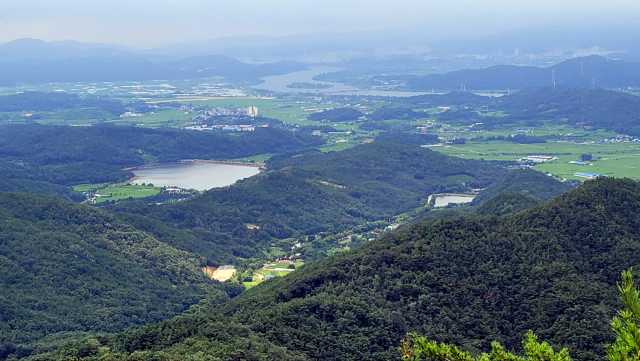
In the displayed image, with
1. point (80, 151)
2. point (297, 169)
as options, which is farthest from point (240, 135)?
point (297, 169)

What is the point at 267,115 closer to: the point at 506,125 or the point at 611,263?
the point at 506,125

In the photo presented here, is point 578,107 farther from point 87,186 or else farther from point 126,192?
point 87,186

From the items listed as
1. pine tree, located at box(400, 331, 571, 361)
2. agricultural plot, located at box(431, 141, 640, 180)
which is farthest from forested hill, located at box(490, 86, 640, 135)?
pine tree, located at box(400, 331, 571, 361)

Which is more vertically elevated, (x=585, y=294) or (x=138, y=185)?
(x=585, y=294)

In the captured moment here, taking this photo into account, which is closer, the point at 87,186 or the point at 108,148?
the point at 87,186

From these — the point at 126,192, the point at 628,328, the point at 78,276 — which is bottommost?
the point at 126,192

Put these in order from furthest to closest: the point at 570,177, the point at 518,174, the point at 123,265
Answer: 1. the point at 570,177
2. the point at 518,174
3. the point at 123,265

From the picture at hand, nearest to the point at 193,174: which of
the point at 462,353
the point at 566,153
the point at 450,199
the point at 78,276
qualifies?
the point at 450,199
